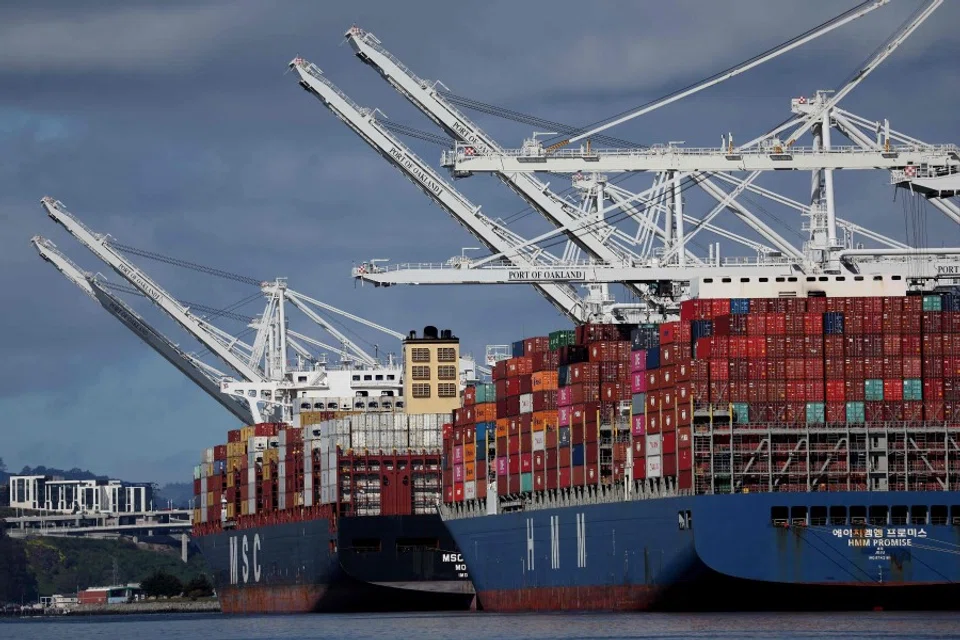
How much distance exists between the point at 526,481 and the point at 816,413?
13452mm

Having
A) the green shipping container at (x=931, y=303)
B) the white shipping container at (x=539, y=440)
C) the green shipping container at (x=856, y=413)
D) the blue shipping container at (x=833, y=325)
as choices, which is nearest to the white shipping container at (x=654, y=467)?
the green shipping container at (x=856, y=413)

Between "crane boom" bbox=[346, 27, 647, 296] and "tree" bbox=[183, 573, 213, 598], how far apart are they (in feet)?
219

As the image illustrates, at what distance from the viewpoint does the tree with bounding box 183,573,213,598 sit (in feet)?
457

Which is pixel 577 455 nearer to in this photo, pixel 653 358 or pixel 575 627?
pixel 653 358

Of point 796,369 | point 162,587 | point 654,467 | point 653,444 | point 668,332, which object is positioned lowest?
point 162,587

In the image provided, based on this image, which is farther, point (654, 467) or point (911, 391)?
point (654, 467)

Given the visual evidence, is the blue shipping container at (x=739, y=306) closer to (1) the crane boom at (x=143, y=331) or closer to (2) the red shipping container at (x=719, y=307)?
(2) the red shipping container at (x=719, y=307)

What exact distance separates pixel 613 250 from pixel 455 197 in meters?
7.23

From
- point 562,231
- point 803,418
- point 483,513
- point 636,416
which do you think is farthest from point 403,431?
point 803,418

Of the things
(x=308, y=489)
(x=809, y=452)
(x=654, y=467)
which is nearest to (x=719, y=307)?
(x=809, y=452)

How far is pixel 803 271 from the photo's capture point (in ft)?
220

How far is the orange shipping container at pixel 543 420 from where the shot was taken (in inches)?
2683

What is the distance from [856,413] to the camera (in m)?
59.1

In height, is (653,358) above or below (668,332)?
below
